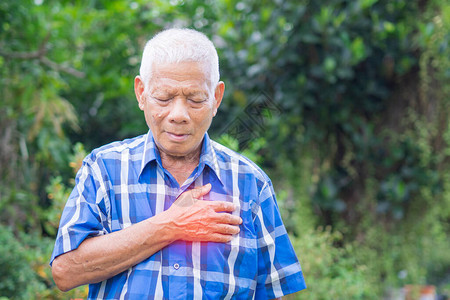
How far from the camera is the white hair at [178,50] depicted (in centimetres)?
134

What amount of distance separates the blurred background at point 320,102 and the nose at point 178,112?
8.56 ft

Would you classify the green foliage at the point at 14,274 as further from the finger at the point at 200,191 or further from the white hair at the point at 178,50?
the white hair at the point at 178,50

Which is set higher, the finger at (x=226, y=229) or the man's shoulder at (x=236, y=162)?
the man's shoulder at (x=236, y=162)

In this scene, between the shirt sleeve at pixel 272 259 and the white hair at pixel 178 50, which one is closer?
the white hair at pixel 178 50

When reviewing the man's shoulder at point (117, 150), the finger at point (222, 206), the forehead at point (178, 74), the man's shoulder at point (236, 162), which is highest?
the forehead at point (178, 74)

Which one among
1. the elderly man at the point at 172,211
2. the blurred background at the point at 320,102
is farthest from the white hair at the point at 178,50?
the blurred background at the point at 320,102

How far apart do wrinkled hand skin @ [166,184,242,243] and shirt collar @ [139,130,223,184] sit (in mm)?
76

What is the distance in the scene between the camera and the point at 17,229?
14.0 feet

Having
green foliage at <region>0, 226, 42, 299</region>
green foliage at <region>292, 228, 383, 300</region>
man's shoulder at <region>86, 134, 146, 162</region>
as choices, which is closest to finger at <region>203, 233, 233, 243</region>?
man's shoulder at <region>86, 134, 146, 162</region>

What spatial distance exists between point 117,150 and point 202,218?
1.14 ft

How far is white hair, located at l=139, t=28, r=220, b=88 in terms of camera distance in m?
1.34

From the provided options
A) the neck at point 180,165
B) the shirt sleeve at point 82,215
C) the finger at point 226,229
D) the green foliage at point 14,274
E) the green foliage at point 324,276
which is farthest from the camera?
the green foliage at point 324,276

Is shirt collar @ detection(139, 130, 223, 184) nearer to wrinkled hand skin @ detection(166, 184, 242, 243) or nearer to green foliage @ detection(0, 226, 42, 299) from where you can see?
wrinkled hand skin @ detection(166, 184, 242, 243)

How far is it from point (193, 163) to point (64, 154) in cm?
332
